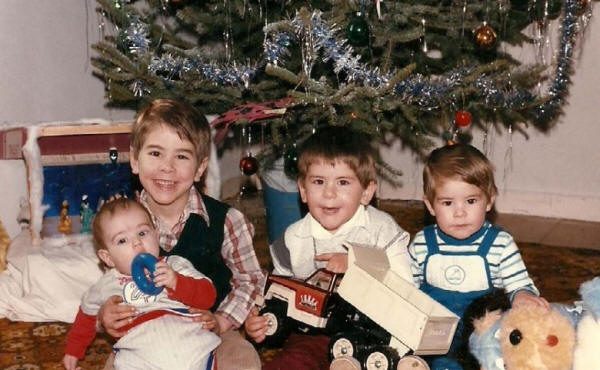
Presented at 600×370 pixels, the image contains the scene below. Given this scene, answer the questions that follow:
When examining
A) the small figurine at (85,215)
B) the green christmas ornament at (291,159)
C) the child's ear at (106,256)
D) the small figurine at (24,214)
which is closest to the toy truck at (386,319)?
the child's ear at (106,256)

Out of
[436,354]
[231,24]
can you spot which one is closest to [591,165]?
[231,24]

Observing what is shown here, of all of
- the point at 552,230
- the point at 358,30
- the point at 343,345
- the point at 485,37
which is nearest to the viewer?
the point at 343,345

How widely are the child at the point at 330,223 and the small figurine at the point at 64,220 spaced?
911 millimetres

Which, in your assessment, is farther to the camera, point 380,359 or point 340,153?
point 340,153

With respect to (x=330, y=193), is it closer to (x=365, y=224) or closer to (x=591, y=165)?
(x=365, y=224)

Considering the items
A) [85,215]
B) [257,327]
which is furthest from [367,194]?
[85,215]

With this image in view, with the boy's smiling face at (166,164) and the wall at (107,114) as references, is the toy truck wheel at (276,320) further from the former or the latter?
the wall at (107,114)

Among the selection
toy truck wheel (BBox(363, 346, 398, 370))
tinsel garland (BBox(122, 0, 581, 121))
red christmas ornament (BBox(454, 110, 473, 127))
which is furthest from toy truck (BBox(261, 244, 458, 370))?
red christmas ornament (BBox(454, 110, 473, 127))

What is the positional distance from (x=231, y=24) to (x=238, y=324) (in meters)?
1.19

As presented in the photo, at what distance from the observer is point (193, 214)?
93.1 inches

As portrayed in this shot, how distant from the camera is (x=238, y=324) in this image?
2369 mm

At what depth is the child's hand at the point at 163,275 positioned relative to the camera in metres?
2.07

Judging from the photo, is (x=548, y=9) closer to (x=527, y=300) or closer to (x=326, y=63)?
(x=326, y=63)

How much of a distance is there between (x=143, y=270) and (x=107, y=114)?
1680 millimetres
